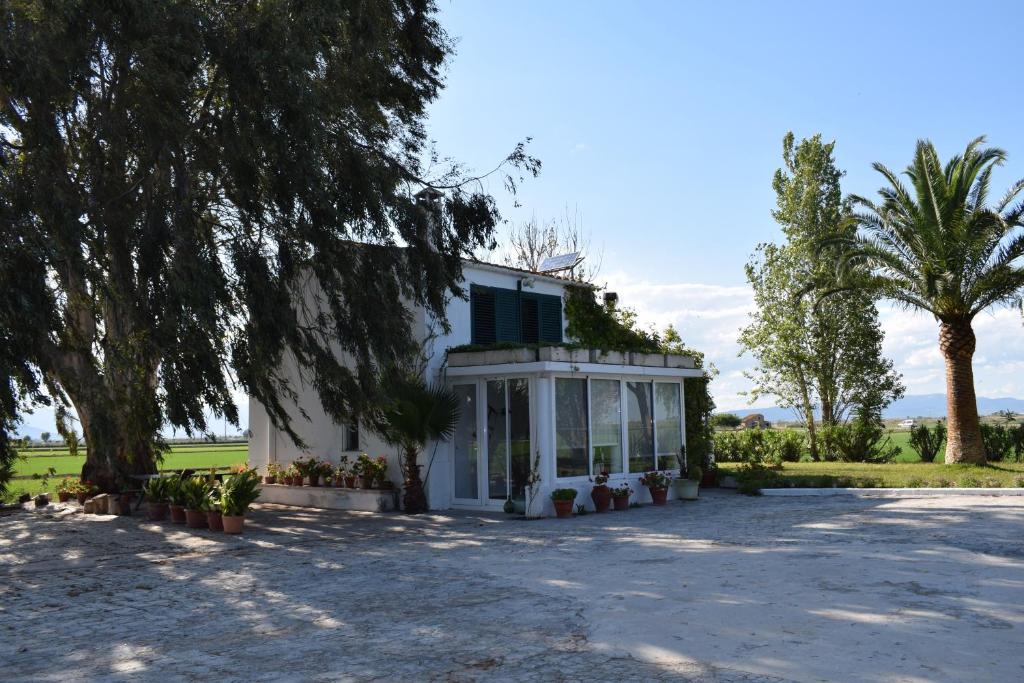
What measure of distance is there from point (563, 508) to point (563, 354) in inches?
105

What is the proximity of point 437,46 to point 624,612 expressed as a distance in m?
11.8

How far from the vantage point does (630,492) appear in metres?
16.1

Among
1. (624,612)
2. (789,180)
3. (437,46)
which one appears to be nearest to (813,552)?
(624,612)

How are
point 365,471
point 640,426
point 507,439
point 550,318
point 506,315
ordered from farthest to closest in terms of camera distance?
point 550,318, point 506,315, point 640,426, point 365,471, point 507,439

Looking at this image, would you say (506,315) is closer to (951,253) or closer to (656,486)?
Answer: (656,486)

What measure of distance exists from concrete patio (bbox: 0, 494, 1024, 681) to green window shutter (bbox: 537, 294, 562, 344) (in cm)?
585

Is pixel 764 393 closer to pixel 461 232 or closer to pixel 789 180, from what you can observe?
pixel 789 180

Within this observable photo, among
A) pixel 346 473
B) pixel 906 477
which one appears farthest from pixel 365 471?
pixel 906 477

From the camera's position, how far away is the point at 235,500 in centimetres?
1330

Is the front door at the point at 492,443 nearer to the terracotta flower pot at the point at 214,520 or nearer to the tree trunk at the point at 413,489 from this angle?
the tree trunk at the point at 413,489

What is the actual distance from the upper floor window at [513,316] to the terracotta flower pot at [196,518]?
6019mm

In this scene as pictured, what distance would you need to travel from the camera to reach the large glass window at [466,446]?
631 inches

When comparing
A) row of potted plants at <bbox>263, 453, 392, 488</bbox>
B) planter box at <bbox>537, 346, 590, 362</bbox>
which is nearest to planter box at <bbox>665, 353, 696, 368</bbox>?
planter box at <bbox>537, 346, 590, 362</bbox>

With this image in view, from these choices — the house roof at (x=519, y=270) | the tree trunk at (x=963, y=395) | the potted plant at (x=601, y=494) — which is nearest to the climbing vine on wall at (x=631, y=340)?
the house roof at (x=519, y=270)
